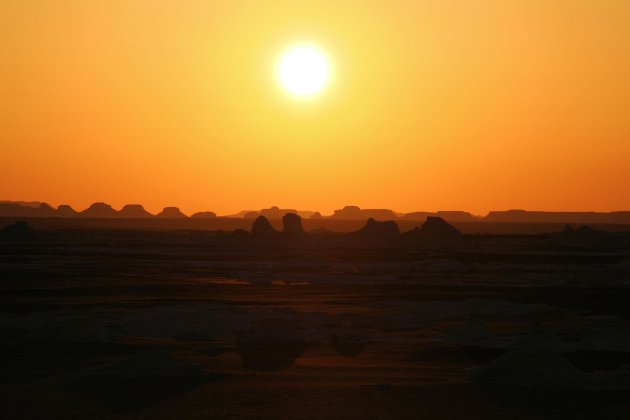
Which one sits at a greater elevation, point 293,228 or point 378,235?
point 293,228

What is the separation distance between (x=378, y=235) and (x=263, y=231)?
11.5m

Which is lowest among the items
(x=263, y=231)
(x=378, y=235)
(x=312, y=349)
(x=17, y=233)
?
(x=312, y=349)

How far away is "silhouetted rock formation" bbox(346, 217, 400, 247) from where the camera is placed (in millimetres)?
89125

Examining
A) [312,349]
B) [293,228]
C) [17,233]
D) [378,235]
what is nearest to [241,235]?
[293,228]

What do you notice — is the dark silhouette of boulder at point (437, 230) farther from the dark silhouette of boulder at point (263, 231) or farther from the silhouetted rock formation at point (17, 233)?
the silhouetted rock formation at point (17, 233)

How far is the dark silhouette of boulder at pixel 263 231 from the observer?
293 feet

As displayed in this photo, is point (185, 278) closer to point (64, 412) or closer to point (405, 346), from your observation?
point (405, 346)

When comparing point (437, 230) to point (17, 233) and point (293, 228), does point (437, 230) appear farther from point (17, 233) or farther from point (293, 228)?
point (17, 233)

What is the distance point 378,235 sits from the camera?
90125mm

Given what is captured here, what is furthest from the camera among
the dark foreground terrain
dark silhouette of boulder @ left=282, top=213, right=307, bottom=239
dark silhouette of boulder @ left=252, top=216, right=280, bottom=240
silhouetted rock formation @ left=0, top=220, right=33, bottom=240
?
silhouetted rock formation @ left=0, top=220, right=33, bottom=240

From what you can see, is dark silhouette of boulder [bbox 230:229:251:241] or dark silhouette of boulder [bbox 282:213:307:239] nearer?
dark silhouette of boulder [bbox 282:213:307:239]

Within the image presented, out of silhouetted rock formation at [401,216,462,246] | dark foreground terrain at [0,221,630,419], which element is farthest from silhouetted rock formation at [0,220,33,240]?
dark foreground terrain at [0,221,630,419]

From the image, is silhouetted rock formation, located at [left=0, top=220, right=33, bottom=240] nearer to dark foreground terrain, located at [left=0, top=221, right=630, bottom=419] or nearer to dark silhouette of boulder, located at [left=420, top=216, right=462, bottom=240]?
dark silhouette of boulder, located at [left=420, top=216, right=462, bottom=240]

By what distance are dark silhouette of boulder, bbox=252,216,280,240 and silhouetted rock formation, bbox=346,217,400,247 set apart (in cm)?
784
